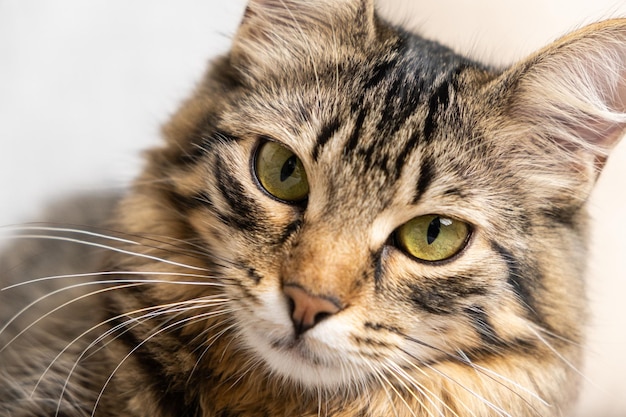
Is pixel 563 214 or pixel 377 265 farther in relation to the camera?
pixel 563 214

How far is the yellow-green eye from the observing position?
0.93m

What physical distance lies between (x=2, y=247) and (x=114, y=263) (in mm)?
494

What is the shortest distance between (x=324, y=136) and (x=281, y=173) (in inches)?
3.2

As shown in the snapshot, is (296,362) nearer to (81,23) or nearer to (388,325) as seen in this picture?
(388,325)

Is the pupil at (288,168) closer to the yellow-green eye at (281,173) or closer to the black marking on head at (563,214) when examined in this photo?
the yellow-green eye at (281,173)

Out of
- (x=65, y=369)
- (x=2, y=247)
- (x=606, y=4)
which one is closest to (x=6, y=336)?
(x=65, y=369)

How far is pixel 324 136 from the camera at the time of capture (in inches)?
36.0

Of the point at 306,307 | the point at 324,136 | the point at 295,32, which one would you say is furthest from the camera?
the point at 295,32

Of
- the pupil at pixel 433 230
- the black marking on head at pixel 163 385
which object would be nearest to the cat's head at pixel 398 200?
Answer: the pupil at pixel 433 230

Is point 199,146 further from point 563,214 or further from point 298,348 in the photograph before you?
point 563,214

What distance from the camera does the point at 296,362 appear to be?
88 cm

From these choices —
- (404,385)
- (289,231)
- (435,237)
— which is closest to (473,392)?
(404,385)

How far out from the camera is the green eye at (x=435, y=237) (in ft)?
2.96

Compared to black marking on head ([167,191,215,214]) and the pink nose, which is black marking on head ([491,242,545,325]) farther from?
black marking on head ([167,191,215,214])
